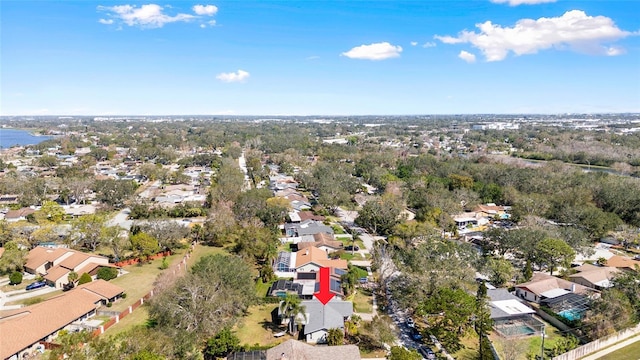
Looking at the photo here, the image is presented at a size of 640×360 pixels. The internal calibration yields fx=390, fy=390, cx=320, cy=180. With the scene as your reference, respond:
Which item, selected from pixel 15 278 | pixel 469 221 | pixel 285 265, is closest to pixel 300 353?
pixel 285 265

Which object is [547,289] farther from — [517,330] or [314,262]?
[314,262]

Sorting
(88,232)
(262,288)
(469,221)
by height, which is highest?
(88,232)

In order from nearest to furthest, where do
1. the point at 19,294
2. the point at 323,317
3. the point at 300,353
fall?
the point at 300,353 < the point at 323,317 < the point at 19,294

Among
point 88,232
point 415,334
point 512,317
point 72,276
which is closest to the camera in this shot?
point 415,334

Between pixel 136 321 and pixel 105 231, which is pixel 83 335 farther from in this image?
pixel 105 231

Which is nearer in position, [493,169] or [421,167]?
[493,169]

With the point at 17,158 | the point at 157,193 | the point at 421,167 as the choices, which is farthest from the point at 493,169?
the point at 17,158
